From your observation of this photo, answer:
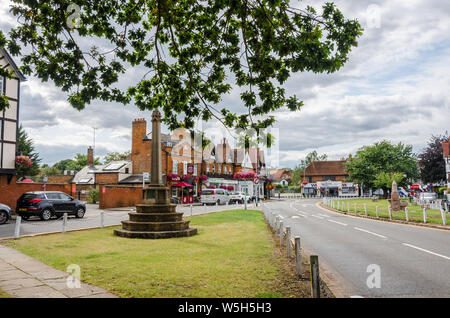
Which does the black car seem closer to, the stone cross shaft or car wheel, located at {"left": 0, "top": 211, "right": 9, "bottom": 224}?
car wheel, located at {"left": 0, "top": 211, "right": 9, "bottom": 224}

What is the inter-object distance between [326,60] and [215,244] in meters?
6.41

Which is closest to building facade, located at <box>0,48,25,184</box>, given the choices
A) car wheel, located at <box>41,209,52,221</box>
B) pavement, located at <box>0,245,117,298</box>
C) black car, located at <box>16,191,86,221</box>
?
black car, located at <box>16,191,86,221</box>

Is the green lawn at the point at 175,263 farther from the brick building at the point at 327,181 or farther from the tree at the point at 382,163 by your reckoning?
the brick building at the point at 327,181

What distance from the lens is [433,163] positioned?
50.3 metres

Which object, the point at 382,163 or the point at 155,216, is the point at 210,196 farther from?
the point at 382,163

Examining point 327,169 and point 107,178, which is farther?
point 327,169

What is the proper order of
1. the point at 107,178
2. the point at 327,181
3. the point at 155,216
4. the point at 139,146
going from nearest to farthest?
1. the point at 155,216
2. the point at 139,146
3. the point at 107,178
4. the point at 327,181

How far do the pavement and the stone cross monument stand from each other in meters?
4.94

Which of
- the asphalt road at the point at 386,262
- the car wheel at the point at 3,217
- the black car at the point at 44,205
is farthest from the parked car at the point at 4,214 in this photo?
the asphalt road at the point at 386,262

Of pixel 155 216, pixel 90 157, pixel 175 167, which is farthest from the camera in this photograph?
pixel 90 157

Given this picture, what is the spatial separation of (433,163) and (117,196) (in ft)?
150

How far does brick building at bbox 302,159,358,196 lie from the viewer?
88.9 meters

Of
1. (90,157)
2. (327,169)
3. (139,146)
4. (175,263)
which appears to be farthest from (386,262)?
(327,169)

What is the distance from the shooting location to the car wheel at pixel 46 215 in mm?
19234
